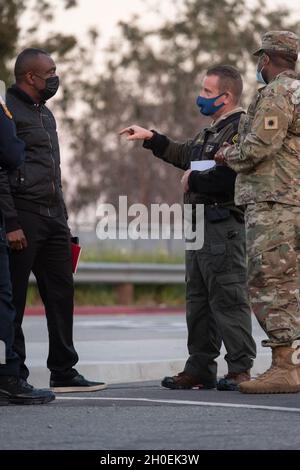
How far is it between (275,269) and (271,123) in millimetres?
859

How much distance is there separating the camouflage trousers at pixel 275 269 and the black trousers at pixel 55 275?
4.12ft

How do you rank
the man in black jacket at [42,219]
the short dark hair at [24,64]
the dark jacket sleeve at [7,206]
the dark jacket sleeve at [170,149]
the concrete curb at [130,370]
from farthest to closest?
1. the concrete curb at [130,370]
2. the dark jacket sleeve at [170,149]
3. the short dark hair at [24,64]
4. the man in black jacket at [42,219]
5. the dark jacket sleeve at [7,206]

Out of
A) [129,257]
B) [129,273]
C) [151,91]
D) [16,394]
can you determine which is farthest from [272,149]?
[151,91]

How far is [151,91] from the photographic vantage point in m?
40.6

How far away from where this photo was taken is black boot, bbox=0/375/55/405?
23.2 ft

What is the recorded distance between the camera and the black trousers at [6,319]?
7.04 metres

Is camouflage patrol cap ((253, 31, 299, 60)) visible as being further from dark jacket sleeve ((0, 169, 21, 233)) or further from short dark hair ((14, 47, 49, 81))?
dark jacket sleeve ((0, 169, 21, 233))

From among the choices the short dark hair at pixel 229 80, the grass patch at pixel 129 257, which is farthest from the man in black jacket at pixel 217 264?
the grass patch at pixel 129 257

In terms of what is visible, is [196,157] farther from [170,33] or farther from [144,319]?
[170,33]

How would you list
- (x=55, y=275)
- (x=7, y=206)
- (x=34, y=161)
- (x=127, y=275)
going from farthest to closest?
1. (x=127, y=275)
2. (x=55, y=275)
3. (x=34, y=161)
4. (x=7, y=206)

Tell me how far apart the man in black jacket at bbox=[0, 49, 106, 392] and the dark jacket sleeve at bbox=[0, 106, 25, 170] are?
20.0 inches

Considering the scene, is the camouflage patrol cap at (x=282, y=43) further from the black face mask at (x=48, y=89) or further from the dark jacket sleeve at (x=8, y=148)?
the dark jacket sleeve at (x=8, y=148)

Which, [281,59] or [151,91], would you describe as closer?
[281,59]

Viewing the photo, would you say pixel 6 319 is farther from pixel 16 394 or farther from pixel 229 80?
pixel 229 80
